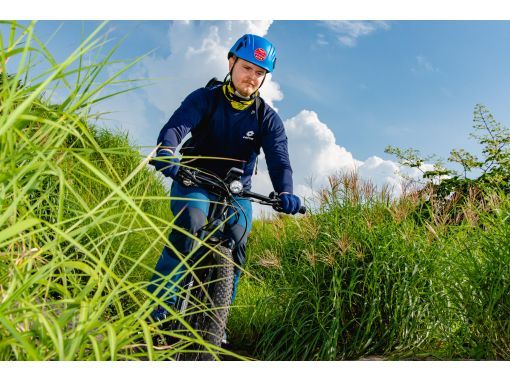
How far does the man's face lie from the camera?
12.6ft

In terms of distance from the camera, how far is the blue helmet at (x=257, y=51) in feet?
12.4

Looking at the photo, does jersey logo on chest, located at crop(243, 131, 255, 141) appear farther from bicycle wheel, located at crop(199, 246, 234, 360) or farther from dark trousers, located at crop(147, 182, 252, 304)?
bicycle wheel, located at crop(199, 246, 234, 360)

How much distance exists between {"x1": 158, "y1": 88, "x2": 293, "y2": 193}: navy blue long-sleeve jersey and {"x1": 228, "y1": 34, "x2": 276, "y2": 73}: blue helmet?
1.28ft

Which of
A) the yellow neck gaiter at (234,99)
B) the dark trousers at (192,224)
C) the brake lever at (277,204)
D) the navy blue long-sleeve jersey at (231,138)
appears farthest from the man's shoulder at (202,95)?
the brake lever at (277,204)

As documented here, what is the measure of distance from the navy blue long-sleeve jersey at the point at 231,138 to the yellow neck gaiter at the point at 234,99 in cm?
3

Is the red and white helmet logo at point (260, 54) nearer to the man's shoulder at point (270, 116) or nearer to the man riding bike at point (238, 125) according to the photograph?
the man riding bike at point (238, 125)

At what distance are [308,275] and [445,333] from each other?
40.5 inches

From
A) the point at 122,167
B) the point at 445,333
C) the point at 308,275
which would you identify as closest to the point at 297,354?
the point at 308,275

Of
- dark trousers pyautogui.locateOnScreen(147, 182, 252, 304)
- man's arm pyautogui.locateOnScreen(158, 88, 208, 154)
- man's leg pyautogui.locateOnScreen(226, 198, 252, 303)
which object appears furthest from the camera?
man's arm pyautogui.locateOnScreen(158, 88, 208, 154)

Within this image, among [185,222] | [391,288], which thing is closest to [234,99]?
[185,222]

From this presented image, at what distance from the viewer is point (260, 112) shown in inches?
162

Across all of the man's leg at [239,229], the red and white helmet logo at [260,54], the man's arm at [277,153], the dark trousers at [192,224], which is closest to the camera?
the dark trousers at [192,224]

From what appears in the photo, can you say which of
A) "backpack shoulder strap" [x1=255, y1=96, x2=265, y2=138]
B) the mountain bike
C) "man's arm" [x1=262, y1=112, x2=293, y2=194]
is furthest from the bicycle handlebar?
"backpack shoulder strap" [x1=255, y1=96, x2=265, y2=138]

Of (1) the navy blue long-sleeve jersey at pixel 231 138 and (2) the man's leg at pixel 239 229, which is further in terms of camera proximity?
(1) the navy blue long-sleeve jersey at pixel 231 138
